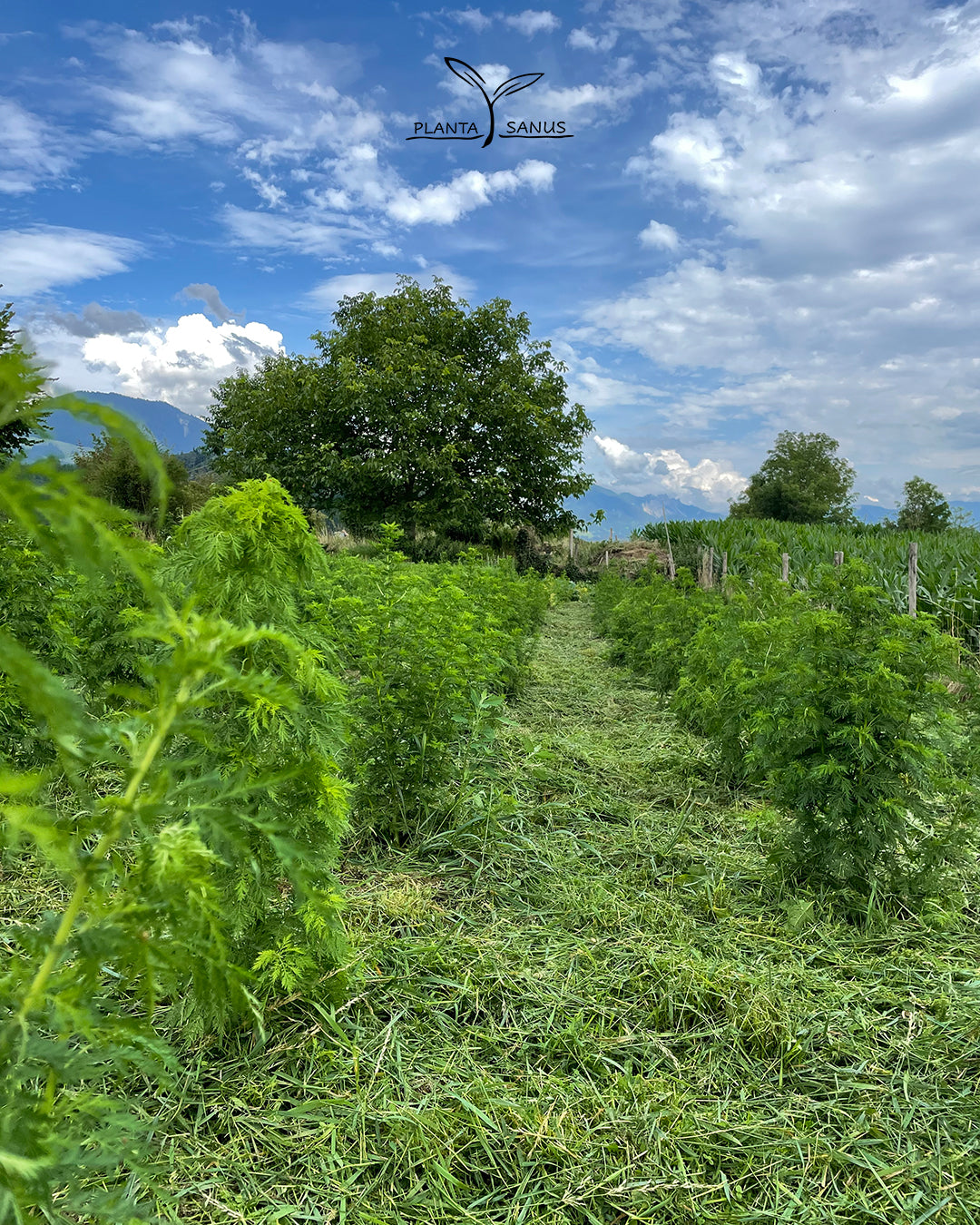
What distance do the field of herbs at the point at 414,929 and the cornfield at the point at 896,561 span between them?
3265 millimetres

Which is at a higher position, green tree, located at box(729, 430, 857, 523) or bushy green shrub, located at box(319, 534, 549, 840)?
green tree, located at box(729, 430, 857, 523)

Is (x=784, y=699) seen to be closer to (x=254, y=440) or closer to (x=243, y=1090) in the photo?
(x=243, y=1090)

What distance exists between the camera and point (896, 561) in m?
15.2

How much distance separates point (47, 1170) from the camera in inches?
35.1

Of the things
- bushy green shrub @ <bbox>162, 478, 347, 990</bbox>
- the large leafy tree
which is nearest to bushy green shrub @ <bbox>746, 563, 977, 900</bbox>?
bushy green shrub @ <bbox>162, 478, 347, 990</bbox>

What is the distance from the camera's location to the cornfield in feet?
38.9

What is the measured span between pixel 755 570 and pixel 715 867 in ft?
11.1

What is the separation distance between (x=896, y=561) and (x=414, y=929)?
15.0 metres

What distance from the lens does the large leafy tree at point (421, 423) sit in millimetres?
25375

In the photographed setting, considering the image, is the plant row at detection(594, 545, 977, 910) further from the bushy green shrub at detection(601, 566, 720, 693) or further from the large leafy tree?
the large leafy tree

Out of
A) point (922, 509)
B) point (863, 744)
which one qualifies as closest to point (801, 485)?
point (922, 509)

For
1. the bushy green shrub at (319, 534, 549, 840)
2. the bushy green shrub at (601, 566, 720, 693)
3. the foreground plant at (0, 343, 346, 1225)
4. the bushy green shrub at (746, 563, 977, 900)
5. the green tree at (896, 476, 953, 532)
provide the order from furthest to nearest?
the green tree at (896, 476, 953, 532) → the bushy green shrub at (601, 566, 720, 693) → the bushy green shrub at (319, 534, 549, 840) → the bushy green shrub at (746, 563, 977, 900) → the foreground plant at (0, 343, 346, 1225)

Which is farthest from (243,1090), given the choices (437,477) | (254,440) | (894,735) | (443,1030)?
(254,440)

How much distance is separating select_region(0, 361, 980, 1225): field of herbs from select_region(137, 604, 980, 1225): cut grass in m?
0.01
